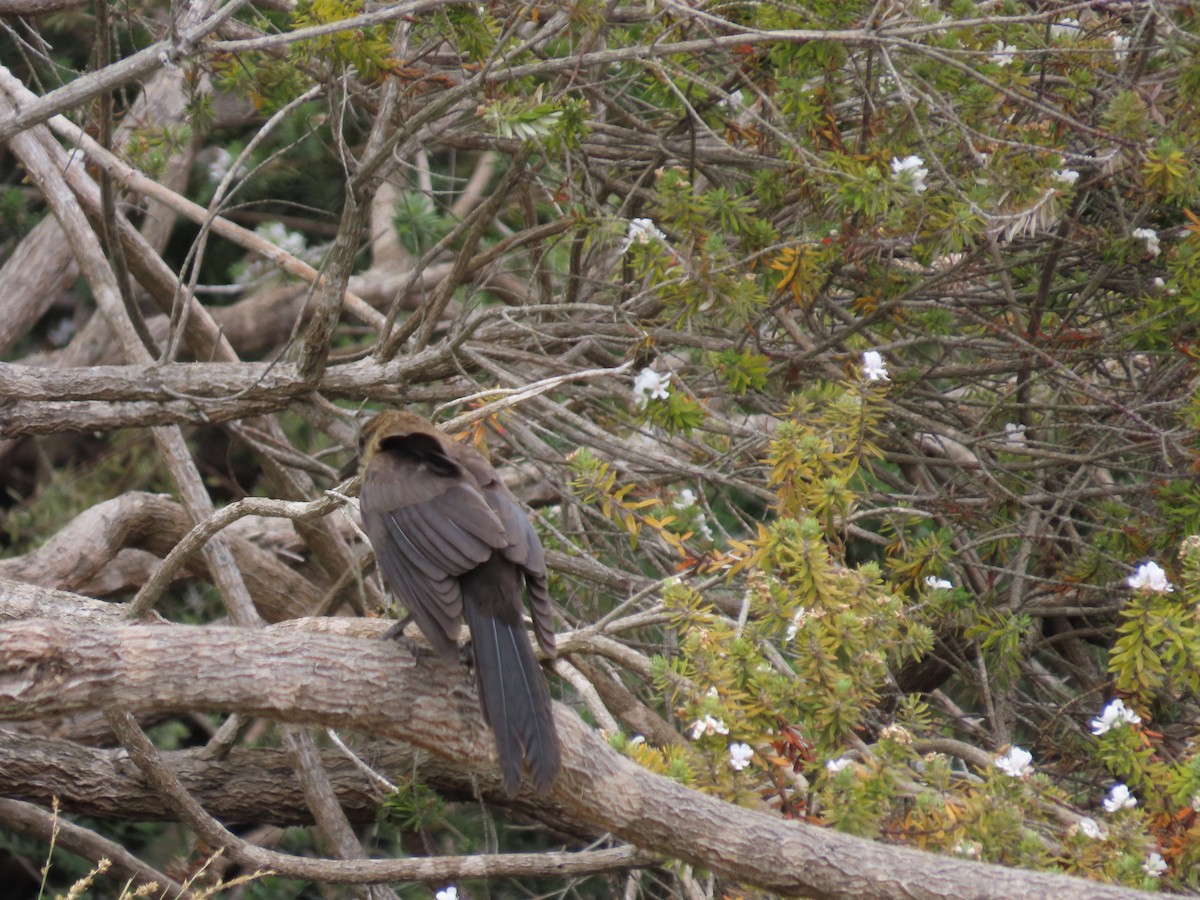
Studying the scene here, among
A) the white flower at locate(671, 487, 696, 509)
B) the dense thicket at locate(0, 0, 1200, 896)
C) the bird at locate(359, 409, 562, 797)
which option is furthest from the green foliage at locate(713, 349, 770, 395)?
the bird at locate(359, 409, 562, 797)

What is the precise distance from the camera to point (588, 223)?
5.41m

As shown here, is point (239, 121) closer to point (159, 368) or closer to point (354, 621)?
point (159, 368)

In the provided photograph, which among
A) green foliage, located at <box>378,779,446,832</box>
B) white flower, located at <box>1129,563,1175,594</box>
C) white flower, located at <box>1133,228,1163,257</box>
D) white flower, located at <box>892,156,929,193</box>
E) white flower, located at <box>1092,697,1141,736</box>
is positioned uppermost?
white flower, located at <box>892,156,929,193</box>

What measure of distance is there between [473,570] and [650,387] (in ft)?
3.85

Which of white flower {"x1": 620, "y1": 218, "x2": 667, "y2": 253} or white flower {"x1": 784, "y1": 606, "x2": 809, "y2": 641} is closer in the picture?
white flower {"x1": 784, "y1": 606, "x2": 809, "y2": 641}

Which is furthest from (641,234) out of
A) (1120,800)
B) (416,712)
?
(1120,800)

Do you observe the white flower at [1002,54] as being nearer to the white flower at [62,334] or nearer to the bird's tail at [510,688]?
the bird's tail at [510,688]

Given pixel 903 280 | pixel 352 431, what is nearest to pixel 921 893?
pixel 903 280

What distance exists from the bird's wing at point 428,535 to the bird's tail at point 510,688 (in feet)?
0.27

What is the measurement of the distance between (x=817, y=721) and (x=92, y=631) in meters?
2.06

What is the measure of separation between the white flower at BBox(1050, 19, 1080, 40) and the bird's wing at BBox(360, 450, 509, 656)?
299cm

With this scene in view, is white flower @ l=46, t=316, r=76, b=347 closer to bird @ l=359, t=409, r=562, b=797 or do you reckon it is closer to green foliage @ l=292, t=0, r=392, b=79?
green foliage @ l=292, t=0, r=392, b=79

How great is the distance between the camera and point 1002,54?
4781 mm

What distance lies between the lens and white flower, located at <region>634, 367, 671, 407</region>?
4988 millimetres
